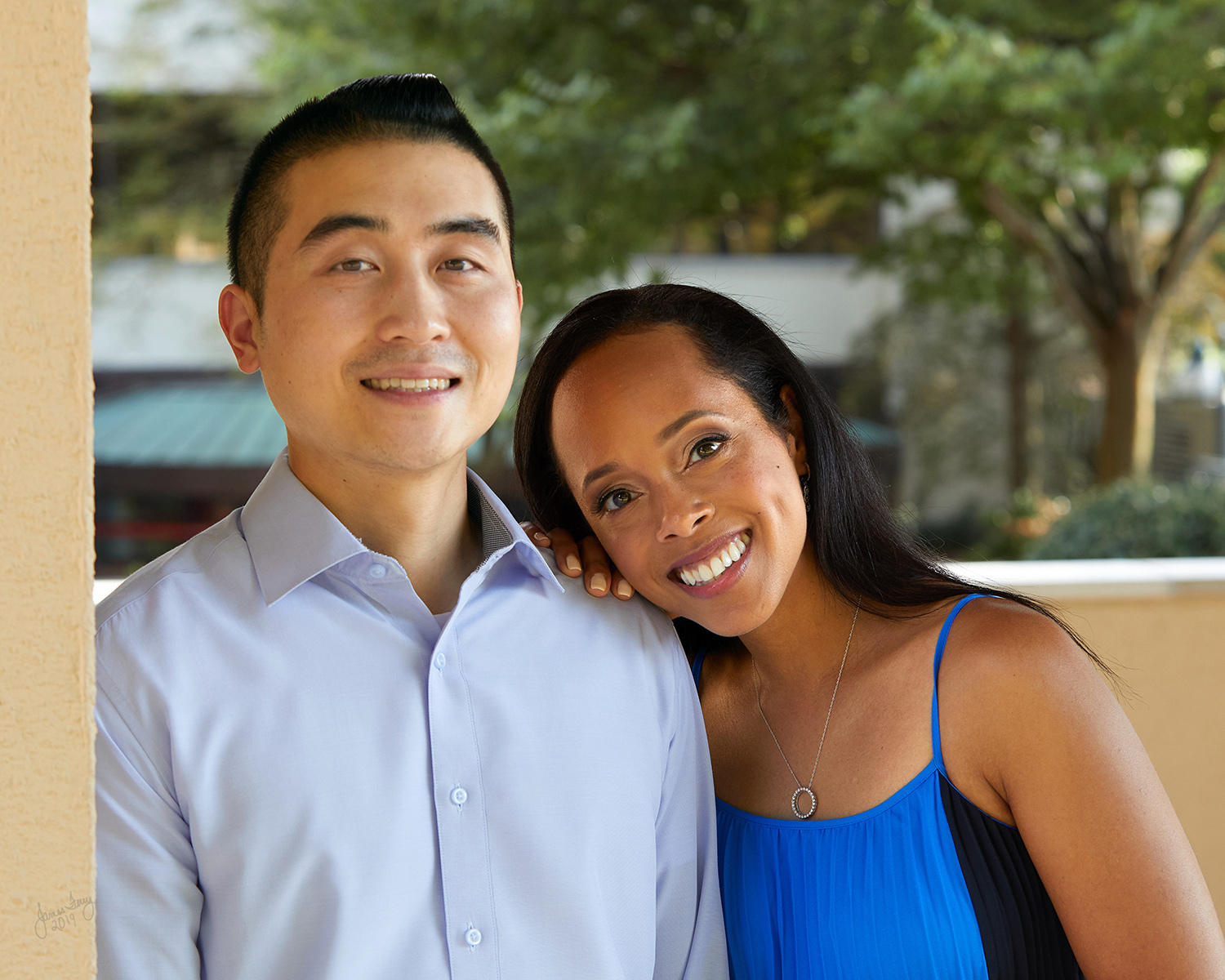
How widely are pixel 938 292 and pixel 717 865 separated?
27.6ft

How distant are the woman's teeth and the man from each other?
127mm

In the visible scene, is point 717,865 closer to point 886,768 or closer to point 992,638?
point 886,768

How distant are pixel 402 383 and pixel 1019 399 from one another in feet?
37.4

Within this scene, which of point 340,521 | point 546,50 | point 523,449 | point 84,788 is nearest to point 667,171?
point 546,50

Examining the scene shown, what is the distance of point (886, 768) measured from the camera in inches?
65.3

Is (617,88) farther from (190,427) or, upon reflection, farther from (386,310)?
(190,427)

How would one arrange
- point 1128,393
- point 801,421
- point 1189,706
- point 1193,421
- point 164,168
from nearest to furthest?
point 801,421 → point 1189,706 → point 1128,393 → point 164,168 → point 1193,421

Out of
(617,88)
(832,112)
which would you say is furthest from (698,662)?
(617,88)

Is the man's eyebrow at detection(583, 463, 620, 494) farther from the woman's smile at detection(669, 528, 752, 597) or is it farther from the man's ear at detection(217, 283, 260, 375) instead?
the man's ear at detection(217, 283, 260, 375)

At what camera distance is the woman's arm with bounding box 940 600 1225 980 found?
1.46 meters

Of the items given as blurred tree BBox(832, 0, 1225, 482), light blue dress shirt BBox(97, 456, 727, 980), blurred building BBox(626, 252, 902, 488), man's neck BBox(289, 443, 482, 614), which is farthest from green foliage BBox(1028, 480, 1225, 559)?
blurred building BBox(626, 252, 902, 488)

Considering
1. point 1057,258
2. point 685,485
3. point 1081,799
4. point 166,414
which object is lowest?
point 1081,799

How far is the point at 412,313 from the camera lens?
1354mm

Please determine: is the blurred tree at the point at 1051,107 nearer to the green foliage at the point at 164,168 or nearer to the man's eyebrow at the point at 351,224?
the man's eyebrow at the point at 351,224
